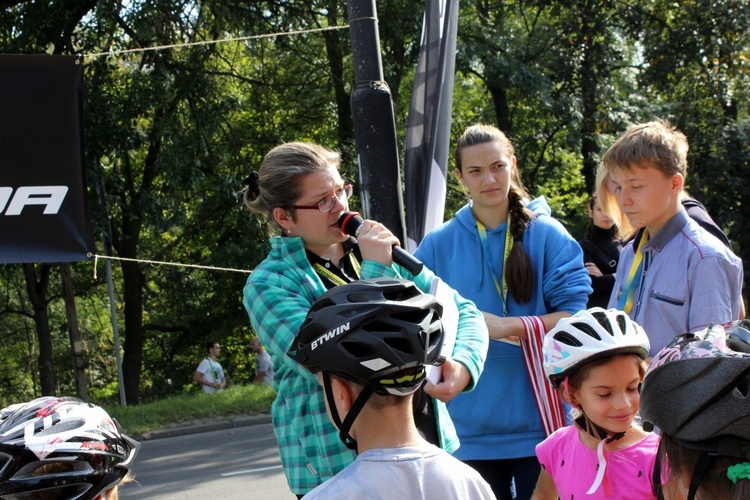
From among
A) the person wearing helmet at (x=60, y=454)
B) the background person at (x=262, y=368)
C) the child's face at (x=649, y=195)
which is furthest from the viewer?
the background person at (x=262, y=368)

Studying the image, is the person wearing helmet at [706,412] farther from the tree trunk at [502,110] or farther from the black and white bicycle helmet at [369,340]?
the tree trunk at [502,110]

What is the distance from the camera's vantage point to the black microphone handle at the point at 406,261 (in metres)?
2.89

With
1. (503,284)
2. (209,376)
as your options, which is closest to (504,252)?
(503,284)

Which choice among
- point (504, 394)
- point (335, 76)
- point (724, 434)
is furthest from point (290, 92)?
point (724, 434)

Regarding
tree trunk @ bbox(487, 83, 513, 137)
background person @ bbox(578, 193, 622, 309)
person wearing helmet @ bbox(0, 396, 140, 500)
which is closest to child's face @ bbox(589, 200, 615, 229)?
background person @ bbox(578, 193, 622, 309)

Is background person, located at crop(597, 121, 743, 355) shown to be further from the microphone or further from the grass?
the grass

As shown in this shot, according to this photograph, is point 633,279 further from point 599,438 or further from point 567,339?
point 599,438

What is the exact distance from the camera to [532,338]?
11.8ft

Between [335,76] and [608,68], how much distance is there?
660 cm

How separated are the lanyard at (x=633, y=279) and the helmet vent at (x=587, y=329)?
415 millimetres

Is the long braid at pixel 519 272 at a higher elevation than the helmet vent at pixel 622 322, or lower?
higher

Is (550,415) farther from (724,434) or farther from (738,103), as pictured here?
(738,103)

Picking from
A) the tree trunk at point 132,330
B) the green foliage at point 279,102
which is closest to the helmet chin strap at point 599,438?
the green foliage at point 279,102

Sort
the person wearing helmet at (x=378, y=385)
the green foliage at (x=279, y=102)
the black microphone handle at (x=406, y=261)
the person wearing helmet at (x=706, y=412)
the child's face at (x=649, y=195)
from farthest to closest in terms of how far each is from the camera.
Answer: the green foliage at (x=279, y=102), the child's face at (x=649, y=195), the black microphone handle at (x=406, y=261), the person wearing helmet at (x=378, y=385), the person wearing helmet at (x=706, y=412)
